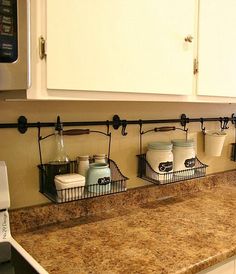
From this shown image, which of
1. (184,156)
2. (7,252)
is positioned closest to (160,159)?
(184,156)

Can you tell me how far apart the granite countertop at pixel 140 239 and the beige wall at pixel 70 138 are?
4.9 inches

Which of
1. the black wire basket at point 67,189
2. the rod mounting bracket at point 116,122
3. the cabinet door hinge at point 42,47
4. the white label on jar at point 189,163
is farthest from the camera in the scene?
the white label on jar at point 189,163

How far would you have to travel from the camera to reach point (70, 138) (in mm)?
1337

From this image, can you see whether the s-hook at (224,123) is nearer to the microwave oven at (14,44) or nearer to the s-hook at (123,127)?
the s-hook at (123,127)

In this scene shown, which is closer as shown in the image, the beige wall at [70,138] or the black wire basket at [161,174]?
the beige wall at [70,138]

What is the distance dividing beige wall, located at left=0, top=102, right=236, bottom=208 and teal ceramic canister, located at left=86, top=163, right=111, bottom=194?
144 mm

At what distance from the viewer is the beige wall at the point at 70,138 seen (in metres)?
1.20

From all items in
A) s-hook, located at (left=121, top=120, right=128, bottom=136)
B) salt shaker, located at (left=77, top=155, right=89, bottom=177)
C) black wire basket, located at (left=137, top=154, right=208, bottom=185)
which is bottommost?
black wire basket, located at (left=137, top=154, right=208, bottom=185)

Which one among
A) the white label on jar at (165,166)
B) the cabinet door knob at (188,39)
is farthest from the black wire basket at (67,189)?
the cabinet door knob at (188,39)

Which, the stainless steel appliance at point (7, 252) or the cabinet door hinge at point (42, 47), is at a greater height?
the cabinet door hinge at point (42, 47)

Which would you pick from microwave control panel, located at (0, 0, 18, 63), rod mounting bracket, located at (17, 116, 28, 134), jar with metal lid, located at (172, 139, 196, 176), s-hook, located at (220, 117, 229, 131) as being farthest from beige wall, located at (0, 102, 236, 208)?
microwave control panel, located at (0, 0, 18, 63)

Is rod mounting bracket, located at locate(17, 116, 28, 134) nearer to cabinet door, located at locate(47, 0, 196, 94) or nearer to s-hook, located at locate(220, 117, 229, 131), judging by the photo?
cabinet door, located at locate(47, 0, 196, 94)

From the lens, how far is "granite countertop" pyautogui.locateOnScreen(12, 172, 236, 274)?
3.18 ft

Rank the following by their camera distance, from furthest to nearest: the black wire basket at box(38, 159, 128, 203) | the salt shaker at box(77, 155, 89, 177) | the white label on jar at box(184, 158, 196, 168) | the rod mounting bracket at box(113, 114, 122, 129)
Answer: the white label on jar at box(184, 158, 196, 168) → the rod mounting bracket at box(113, 114, 122, 129) → the salt shaker at box(77, 155, 89, 177) → the black wire basket at box(38, 159, 128, 203)
